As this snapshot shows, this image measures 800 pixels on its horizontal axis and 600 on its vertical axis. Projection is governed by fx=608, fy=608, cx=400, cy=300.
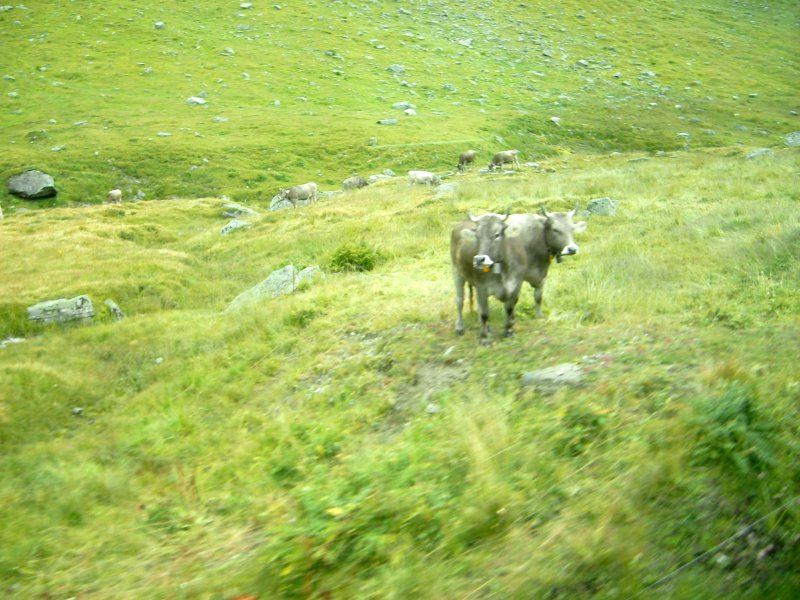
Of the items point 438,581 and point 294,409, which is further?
point 294,409

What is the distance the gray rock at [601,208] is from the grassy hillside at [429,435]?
25.8 inches

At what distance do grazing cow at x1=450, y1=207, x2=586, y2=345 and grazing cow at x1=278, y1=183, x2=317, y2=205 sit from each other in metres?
26.9

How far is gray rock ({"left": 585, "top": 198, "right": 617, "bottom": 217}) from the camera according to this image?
19203mm

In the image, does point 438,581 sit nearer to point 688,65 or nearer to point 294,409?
point 294,409

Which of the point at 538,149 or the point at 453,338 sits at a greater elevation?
the point at 453,338

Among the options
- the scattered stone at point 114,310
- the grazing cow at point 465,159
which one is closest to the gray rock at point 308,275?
the scattered stone at point 114,310

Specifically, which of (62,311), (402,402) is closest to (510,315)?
(402,402)

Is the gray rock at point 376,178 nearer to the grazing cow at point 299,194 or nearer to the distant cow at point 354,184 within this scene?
the distant cow at point 354,184

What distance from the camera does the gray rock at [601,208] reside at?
19.2 metres

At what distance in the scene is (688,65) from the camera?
77312mm

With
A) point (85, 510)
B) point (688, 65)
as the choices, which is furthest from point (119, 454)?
point (688, 65)

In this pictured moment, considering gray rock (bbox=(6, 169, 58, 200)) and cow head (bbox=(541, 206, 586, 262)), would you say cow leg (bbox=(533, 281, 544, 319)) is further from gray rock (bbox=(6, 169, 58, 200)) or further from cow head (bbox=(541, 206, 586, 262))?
gray rock (bbox=(6, 169, 58, 200))

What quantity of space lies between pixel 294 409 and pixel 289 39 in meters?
71.6

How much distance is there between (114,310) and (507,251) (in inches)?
506
